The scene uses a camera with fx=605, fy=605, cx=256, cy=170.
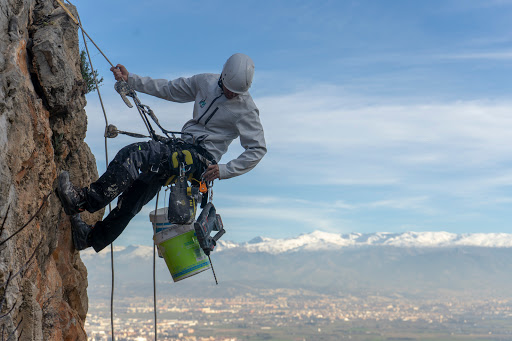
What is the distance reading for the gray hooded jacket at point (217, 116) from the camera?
741cm

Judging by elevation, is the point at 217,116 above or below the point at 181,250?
above

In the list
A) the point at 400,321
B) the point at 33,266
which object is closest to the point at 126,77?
the point at 33,266

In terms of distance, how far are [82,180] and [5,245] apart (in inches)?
107

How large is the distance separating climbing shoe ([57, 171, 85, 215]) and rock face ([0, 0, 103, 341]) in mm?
110

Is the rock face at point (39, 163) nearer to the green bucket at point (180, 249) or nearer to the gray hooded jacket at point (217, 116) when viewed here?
the gray hooded jacket at point (217, 116)

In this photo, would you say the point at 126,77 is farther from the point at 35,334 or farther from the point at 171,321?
the point at 171,321

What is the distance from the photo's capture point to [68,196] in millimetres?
6527

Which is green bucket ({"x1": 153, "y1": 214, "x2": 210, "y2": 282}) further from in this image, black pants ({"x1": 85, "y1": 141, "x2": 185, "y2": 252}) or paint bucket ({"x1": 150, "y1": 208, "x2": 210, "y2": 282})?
black pants ({"x1": 85, "y1": 141, "x2": 185, "y2": 252})

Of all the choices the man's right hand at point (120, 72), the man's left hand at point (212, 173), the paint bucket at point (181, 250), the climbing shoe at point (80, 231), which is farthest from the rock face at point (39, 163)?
the man's left hand at point (212, 173)

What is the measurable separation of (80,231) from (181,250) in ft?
4.20

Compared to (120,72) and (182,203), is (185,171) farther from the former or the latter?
(120,72)

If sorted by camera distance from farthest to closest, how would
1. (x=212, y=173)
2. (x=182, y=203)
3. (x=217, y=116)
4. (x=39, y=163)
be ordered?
(x=217, y=116), (x=212, y=173), (x=182, y=203), (x=39, y=163)

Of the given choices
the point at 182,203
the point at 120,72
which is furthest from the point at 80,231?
the point at 120,72

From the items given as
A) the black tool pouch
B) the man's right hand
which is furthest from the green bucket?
the man's right hand
